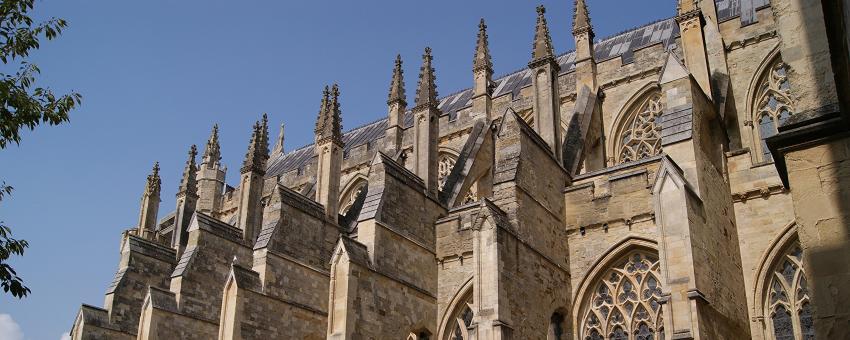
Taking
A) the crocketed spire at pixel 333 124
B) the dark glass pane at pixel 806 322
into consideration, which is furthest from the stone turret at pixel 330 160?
the dark glass pane at pixel 806 322

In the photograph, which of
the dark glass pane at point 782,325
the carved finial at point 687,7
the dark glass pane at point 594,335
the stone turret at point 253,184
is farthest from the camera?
the stone turret at point 253,184

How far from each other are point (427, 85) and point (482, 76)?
8.39ft

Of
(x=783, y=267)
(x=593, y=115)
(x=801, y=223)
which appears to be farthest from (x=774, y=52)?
Answer: (x=801, y=223)

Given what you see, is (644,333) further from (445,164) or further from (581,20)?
(445,164)

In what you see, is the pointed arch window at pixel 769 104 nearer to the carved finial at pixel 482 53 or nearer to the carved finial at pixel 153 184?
the carved finial at pixel 482 53

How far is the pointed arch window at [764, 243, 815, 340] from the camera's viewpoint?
1359 cm

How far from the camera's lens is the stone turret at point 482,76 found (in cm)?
2258

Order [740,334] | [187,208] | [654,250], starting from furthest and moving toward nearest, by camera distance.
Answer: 1. [187,208]
2. [654,250]
3. [740,334]

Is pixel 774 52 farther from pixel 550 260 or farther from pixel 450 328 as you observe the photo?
pixel 450 328

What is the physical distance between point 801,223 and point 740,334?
782 centimetres

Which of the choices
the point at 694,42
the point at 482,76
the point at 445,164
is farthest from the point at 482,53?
the point at 694,42

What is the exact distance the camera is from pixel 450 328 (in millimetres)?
16859

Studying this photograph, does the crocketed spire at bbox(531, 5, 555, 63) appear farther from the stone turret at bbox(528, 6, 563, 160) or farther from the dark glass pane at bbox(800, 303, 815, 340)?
the dark glass pane at bbox(800, 303, 815, 340)

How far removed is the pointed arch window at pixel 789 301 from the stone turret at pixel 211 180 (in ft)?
74.8
